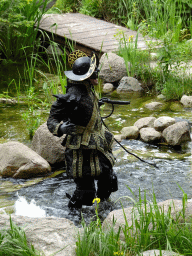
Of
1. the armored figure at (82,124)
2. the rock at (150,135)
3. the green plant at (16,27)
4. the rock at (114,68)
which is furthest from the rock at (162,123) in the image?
the green plant at (16,27)

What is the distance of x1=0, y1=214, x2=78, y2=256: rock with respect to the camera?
2.38 m

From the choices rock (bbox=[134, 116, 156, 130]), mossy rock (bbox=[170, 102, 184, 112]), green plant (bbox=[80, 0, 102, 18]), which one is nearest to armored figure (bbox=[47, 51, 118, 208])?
rock (bbox=[134, 116, 156, 130])

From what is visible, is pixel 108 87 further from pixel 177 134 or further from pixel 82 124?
pixel 82 124

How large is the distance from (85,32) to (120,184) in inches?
302

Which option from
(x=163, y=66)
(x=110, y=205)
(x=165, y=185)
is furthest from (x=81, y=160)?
(x=163, y=66)

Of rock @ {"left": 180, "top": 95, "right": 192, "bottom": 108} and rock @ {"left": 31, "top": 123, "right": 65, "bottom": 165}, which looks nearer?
rock @ {"left": 31, "top": 123, "right": 65, "bottom": 165}

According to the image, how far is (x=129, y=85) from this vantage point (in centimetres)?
803

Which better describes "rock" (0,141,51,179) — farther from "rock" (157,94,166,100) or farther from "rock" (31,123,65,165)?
"rock" (157,94,166,100)

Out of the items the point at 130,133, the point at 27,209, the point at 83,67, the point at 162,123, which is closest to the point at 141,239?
the point at 83,67

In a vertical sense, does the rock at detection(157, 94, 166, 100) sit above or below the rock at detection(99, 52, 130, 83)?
below

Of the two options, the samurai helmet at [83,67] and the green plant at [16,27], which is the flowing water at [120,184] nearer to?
the samurai helmet at [83,67]

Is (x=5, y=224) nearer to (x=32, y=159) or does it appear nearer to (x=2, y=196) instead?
(x=2, y=196)

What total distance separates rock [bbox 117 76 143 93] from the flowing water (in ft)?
6.99

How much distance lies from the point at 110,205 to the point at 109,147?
0.72 metres
